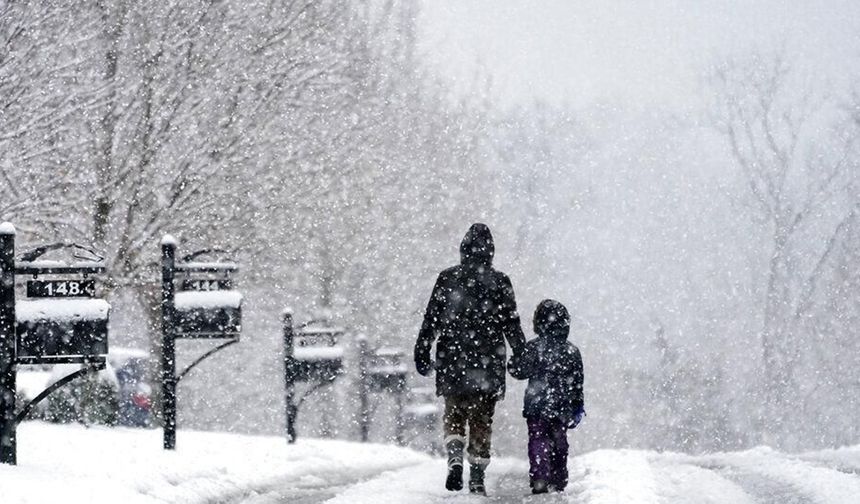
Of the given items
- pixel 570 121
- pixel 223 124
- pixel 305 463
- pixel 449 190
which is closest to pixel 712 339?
pixel 570 121

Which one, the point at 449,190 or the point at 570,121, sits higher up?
the point at 570,121

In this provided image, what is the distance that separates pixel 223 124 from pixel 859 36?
28.6 meters

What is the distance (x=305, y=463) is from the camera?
468 inches

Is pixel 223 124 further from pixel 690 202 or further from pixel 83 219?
pixel 690 202

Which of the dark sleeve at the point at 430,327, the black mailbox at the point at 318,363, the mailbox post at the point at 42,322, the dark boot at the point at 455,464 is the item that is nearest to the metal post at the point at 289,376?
the black mailbox at the point at 318,363

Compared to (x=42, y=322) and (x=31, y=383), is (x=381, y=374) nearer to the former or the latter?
(x=31, y=383)

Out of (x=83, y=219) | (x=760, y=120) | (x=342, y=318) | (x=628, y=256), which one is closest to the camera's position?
(x=83, y=219)

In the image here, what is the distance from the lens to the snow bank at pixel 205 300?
1151 centimetres

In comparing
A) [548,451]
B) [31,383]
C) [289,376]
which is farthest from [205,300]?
[31,383]

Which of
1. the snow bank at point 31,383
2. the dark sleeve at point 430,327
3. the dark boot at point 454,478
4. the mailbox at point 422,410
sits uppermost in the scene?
the dark sleeve at point 430,327

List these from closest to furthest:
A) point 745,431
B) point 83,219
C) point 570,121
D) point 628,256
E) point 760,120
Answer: point 83,219 → point 760,120 → point 745,431 → point 570,121 → point 628,256

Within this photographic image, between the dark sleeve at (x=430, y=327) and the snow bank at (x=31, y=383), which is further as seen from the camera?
the snow bank at (x=31, y=383)

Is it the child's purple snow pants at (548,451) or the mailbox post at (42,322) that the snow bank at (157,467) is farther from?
the child's purple snow pants at (548,451)

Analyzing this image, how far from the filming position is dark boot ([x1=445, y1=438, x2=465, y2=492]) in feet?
32.1
